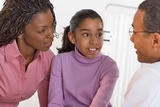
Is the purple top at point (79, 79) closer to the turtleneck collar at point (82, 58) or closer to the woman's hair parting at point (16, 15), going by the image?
the turtleneck collar at point (82, 58)

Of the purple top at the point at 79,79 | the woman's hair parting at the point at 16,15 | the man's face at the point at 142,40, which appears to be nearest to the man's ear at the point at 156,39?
the man's face at the point at 142,40

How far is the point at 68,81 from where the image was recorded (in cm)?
125

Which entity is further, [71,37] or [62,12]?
[62,12]

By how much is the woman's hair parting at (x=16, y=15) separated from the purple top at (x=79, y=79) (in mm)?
248

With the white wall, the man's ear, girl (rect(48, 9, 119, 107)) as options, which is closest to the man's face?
the man's ear

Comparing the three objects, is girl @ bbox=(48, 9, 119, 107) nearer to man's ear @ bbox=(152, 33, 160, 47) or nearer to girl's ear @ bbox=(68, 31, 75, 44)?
girl's ear @ bbox=(68, 31, 75, 44)

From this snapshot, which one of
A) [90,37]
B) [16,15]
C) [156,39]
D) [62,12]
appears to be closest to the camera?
[156,39]

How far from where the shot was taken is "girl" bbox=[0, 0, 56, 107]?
1111 millimetres

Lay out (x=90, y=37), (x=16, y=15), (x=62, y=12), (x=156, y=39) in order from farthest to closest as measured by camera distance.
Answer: (x=62, y=12) < (x=90, y=37) < (x=16, y=15) < (x=156, y=39)

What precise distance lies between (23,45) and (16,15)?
0.47ft

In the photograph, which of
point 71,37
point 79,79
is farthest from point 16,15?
point 79,79

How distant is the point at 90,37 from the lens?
4.02 ft

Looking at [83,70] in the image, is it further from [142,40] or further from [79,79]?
[142,40]

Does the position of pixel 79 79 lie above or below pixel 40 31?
below
